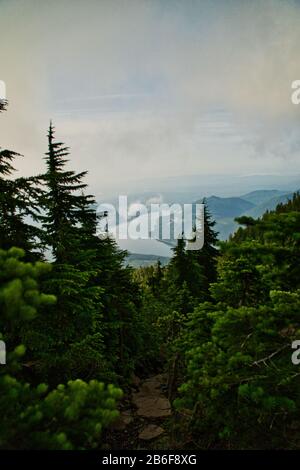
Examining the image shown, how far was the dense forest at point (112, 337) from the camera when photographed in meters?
4.38

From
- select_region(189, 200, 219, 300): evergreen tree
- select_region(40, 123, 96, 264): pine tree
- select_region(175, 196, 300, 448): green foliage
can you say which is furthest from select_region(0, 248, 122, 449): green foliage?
select_region(189, 200, 219, 300): evergreen tree

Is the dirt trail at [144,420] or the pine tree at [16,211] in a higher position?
the pine tree at [16,211]

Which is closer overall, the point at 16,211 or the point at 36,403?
the point at 36,403

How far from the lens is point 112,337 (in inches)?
711

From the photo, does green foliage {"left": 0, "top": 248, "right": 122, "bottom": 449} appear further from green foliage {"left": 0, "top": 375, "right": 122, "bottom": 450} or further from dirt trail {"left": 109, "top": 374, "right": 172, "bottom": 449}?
dirt trail {"left": 109, "top": 374, "right": 172, "bottom": 449}

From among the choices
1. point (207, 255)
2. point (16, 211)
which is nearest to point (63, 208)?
point (16, 211)

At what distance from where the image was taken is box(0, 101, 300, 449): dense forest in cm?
438

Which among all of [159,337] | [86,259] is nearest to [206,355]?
[86,259]

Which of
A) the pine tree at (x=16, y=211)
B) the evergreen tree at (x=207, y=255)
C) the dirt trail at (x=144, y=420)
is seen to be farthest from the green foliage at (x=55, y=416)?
the evergreen tree at (x=207, y=255)

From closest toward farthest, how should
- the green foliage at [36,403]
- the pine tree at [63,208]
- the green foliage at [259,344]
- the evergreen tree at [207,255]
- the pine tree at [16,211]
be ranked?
the green foliage at [36,403], the green foliage at [259,344], the pine tree at [16,211], the pine tree at [63,208], the evergreen tree at [207,255]

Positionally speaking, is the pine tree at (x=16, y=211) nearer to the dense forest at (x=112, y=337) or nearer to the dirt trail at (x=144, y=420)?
the dense forest at (x=112, y=337)

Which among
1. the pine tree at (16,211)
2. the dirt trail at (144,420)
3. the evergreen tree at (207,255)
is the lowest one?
the dirt trail at (144,420)

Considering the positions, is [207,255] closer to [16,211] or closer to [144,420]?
[144,420]
